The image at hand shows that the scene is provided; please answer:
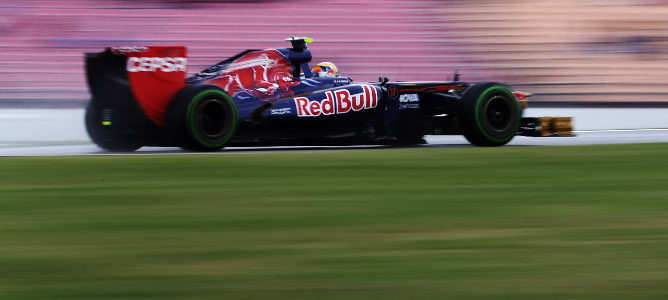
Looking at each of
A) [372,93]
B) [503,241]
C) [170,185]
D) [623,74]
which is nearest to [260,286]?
[503,241]

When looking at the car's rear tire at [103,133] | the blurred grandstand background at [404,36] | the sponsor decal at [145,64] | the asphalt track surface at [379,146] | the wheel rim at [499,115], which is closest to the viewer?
the sponsor decal at [145,64]

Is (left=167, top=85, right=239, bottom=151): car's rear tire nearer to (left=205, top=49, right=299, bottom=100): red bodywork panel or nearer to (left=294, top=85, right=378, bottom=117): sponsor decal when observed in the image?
(left=205, top=49, right=299, bottom=100): red bodywork panel

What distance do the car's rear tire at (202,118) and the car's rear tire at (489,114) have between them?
2375mm

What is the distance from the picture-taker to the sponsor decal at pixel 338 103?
9.27m

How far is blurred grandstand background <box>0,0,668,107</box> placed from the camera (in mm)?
15961

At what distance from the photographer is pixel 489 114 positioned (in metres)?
9.90

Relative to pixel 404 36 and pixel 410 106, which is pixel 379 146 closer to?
pixel 410 106

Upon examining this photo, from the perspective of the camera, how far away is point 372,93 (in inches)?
380

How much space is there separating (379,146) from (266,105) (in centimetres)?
174

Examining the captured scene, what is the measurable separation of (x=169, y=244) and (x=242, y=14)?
1305 cm

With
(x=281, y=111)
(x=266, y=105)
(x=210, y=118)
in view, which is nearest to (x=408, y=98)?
(x=281, y=111)

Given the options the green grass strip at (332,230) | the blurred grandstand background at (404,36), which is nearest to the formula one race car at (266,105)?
the green grass strip at (332,230)

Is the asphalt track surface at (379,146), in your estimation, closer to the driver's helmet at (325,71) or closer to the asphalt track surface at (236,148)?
the asphalt track surface at (236,148)

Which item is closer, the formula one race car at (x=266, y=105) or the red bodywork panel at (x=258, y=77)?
the formula one race car at (x=266, y=105)
